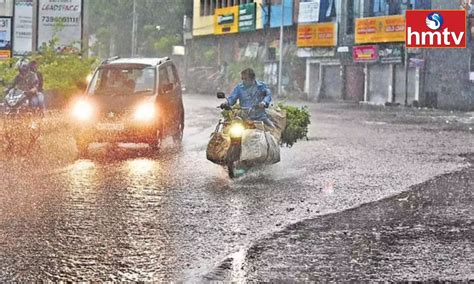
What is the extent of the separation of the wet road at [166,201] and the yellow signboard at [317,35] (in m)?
37.1

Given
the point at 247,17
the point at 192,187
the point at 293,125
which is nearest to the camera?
the point at 192,187

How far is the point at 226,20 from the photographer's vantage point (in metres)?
67.4

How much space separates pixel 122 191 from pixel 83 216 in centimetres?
200

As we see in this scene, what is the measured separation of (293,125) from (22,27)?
18.4 m

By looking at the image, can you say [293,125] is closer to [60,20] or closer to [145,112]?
[145,112]

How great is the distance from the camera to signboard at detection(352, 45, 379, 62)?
50.2m

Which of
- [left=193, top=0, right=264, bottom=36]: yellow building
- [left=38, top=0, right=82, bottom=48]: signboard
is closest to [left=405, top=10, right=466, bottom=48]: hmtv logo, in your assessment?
[left=38, top=0, right=82, bottom=48]: signboard

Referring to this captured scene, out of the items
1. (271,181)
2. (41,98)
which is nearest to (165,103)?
(41,98)

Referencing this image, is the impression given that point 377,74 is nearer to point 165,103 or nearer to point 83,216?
point 165,103

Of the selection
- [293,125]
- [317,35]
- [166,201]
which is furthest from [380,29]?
[166,201]

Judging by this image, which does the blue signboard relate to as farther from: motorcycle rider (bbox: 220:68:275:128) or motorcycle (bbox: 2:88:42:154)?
motorcycle rider (bbox: 220:68:275:128)

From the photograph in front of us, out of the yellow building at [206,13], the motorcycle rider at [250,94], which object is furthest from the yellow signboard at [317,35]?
the motorcycle rider at [250,94]

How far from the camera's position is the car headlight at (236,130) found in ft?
38.5

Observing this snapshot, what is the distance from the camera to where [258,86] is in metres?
12.7
